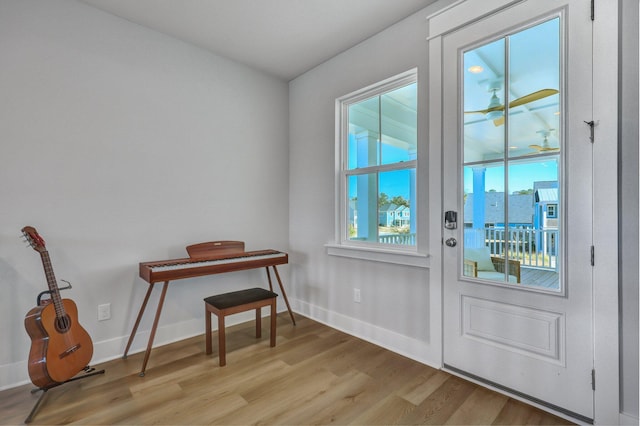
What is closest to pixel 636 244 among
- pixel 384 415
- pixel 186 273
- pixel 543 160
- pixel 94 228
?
pixel 543 160

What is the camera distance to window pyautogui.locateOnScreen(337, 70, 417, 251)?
2.55m

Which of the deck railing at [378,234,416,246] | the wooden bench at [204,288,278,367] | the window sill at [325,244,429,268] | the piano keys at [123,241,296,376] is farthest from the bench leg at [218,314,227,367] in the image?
the deck railing at [378,234,416,246]

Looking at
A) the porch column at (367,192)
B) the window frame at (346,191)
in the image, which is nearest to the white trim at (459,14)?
the window frame at (346,191)

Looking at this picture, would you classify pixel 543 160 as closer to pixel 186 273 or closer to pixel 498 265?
pixel 498 265

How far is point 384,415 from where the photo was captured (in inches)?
67.8

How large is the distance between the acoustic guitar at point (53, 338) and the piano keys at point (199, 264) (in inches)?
16.0

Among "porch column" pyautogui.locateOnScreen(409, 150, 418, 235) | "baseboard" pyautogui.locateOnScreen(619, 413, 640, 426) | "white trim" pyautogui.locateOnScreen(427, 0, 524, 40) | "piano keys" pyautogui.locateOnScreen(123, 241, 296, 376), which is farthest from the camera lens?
"porch column" pyautogui.locateOnScreen(409, 150, 418, 235)

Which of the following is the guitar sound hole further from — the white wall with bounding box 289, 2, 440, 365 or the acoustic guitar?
the white wall with bounding box 289, 2, 440, 365

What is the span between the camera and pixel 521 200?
189 cm

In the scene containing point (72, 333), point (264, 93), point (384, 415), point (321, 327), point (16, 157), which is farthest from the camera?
point (264, 93)

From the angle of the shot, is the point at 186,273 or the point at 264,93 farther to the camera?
the point at 264,93

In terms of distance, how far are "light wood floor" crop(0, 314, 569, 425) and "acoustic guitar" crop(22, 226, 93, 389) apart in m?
0.19

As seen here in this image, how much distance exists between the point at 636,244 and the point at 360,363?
1.77 metres

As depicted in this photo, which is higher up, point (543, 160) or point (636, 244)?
point (543, 160)
